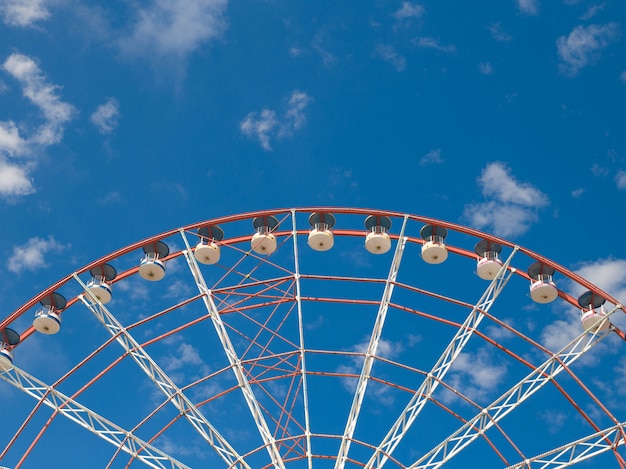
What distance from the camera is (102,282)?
3061 centimetres

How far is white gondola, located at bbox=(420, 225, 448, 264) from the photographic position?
30.2 m

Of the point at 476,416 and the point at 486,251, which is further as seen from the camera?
the point at 486,251

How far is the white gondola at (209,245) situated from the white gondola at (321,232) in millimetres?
3175

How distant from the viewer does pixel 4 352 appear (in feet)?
97.1

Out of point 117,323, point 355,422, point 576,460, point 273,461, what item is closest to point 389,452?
point 355,422

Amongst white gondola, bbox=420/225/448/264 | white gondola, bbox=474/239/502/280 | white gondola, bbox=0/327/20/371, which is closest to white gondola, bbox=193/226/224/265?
white gondola, bbox=0/327/20/371

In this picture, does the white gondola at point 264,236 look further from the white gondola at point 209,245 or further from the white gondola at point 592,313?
the white gondola at point 592,313

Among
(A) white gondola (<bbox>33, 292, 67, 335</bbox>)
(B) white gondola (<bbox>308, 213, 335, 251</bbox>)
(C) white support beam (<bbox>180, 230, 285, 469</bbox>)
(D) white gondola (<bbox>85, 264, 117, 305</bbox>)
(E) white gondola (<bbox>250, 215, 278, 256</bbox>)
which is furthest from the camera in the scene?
(E) white gondola (<bbox>250, 215, 278, 256</bbox>)

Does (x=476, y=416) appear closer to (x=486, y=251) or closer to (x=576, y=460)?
(x=576, y=460)

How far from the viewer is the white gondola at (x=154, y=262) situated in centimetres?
3072

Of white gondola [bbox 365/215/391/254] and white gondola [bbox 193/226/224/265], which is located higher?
white gondola [bbox 365/215/391/254]

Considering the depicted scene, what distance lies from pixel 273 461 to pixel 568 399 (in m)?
9.03

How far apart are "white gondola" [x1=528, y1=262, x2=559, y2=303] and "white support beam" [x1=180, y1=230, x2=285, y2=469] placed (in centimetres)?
966

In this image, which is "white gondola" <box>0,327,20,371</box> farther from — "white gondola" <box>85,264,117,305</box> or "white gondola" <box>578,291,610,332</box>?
"white gondola" <box>578,291,610,332</box>
